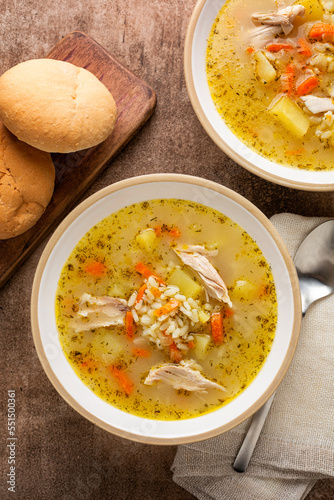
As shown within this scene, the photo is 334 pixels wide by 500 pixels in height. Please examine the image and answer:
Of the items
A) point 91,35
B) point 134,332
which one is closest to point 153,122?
point 91,35

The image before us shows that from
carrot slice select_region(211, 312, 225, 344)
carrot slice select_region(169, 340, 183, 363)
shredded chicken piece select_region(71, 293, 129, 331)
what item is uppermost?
shredded chicken piece select_region(71, 293, 129, 331)

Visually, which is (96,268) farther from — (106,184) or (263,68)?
(263,68)

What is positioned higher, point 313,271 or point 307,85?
point 307,85

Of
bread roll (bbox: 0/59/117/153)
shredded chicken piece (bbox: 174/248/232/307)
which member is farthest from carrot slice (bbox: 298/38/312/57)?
shredded chicken piece (bbox: 174/248/232/307)

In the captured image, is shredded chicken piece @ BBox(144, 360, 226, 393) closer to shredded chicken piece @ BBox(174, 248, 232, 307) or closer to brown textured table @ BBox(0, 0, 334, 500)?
shredded chicken piece @ BBox(174, 248, 232, 307)

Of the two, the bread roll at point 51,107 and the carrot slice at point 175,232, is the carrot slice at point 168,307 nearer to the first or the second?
the carrot slice at point 175,232

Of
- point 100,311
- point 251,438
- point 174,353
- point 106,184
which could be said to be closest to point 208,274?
point 174,353
